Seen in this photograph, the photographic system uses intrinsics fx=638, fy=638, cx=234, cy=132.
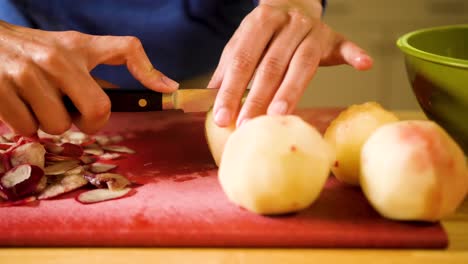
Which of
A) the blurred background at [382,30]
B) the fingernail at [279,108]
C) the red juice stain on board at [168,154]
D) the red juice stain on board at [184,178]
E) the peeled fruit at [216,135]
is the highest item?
the fingernail at [279,108]

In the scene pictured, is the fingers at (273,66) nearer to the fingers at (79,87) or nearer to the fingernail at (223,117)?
the fingernail at (223,117)

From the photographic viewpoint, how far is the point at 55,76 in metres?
0.85

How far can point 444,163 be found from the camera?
65cm

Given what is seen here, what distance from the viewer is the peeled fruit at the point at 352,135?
0.75 meters

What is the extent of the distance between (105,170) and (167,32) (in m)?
0.47

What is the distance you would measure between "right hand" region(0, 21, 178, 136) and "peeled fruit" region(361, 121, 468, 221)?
1.17 feet

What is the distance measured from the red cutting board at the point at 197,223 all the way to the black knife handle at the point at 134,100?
0.47ft

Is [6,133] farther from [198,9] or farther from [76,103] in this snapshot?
[198,9]

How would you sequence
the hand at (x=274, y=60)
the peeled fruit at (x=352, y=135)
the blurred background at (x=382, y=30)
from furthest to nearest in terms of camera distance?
the blurred background at (x=382, y=30) → the hand at (x=274, y=60) → the peeled fruit at (x=352, y=135)

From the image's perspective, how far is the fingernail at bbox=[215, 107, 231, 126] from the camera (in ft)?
2.72

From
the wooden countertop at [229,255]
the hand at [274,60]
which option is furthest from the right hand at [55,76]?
the wooden countertop at [229,255]

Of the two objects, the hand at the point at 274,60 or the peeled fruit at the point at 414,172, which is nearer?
the peeled fruit at the point at 414,172

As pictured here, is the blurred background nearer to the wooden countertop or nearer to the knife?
the knife

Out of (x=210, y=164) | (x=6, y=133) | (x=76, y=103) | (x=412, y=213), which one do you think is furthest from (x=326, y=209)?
(x=6, y=133)
